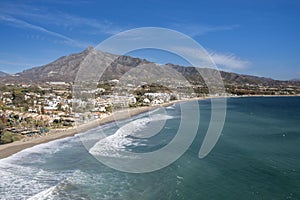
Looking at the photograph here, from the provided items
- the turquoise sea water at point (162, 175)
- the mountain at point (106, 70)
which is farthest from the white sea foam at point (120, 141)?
the mountain at point (106, 70)

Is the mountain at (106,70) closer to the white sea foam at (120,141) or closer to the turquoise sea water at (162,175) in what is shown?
the turquoise sea water at (162,175)

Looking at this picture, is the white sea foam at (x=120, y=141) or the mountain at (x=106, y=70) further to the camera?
the white sea foam at (x=120, y=141)

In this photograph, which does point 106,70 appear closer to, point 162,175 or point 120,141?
point 120,141

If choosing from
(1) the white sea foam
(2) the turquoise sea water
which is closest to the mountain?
(2) the turquoise sea water

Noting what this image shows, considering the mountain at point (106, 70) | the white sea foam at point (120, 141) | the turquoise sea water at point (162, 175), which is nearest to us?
the turquoise sea water at point (162, 175)

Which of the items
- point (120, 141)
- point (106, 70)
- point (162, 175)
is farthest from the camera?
point (106, 70)

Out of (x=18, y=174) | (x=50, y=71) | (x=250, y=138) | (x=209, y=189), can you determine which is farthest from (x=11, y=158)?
(x=50, y=71)

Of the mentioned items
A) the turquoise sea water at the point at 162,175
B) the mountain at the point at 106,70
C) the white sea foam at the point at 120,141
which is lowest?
the turquoise sea water at the point at 162,175

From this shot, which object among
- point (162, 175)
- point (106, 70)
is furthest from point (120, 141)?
point (106, 70)

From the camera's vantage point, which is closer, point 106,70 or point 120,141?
point 120,141

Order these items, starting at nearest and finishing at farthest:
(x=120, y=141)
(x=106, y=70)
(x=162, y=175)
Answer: (x=162, y=175) < (x=120, y=141) < (x=106, y=70)

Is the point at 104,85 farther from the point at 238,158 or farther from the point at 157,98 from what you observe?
the point at 238,158

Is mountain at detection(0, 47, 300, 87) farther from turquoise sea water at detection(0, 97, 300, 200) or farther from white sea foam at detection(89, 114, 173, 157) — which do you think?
white sea foam at detection(89, 114, 173, 157)
